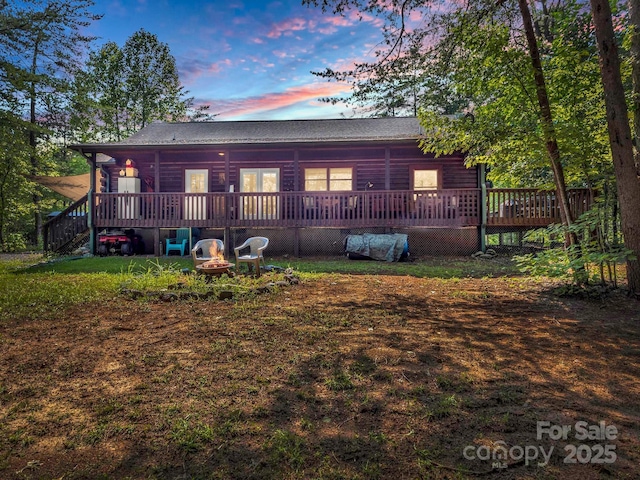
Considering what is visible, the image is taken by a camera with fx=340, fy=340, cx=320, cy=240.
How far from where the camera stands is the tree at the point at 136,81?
79.8 feet

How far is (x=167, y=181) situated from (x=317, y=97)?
954 centimetres

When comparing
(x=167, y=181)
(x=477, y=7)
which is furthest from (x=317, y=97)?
(x=477, y=7)

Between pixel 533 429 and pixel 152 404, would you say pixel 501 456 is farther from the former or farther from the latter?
pixel 152 404

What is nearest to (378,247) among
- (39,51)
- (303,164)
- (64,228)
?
(303,164)

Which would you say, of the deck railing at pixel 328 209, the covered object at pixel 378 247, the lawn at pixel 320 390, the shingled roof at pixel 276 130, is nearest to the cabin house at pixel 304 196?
the deck railing at pixel 328 209

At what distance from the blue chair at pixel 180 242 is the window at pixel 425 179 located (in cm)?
891

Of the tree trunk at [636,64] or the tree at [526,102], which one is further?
the tree at [526,102]

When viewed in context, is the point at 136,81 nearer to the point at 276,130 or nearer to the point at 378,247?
the point at 276,130

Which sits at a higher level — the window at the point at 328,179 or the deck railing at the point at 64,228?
the window at the point at 328,179

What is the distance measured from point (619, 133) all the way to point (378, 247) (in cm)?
648

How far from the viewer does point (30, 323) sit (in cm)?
395

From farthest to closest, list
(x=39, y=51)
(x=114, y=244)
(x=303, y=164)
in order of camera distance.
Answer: (x=303, y=164) → (x=114, y=244) → (x=39, y=51)

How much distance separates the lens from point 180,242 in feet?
40.9

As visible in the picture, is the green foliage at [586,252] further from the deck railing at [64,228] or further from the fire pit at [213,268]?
the deck railing at [64,228]
